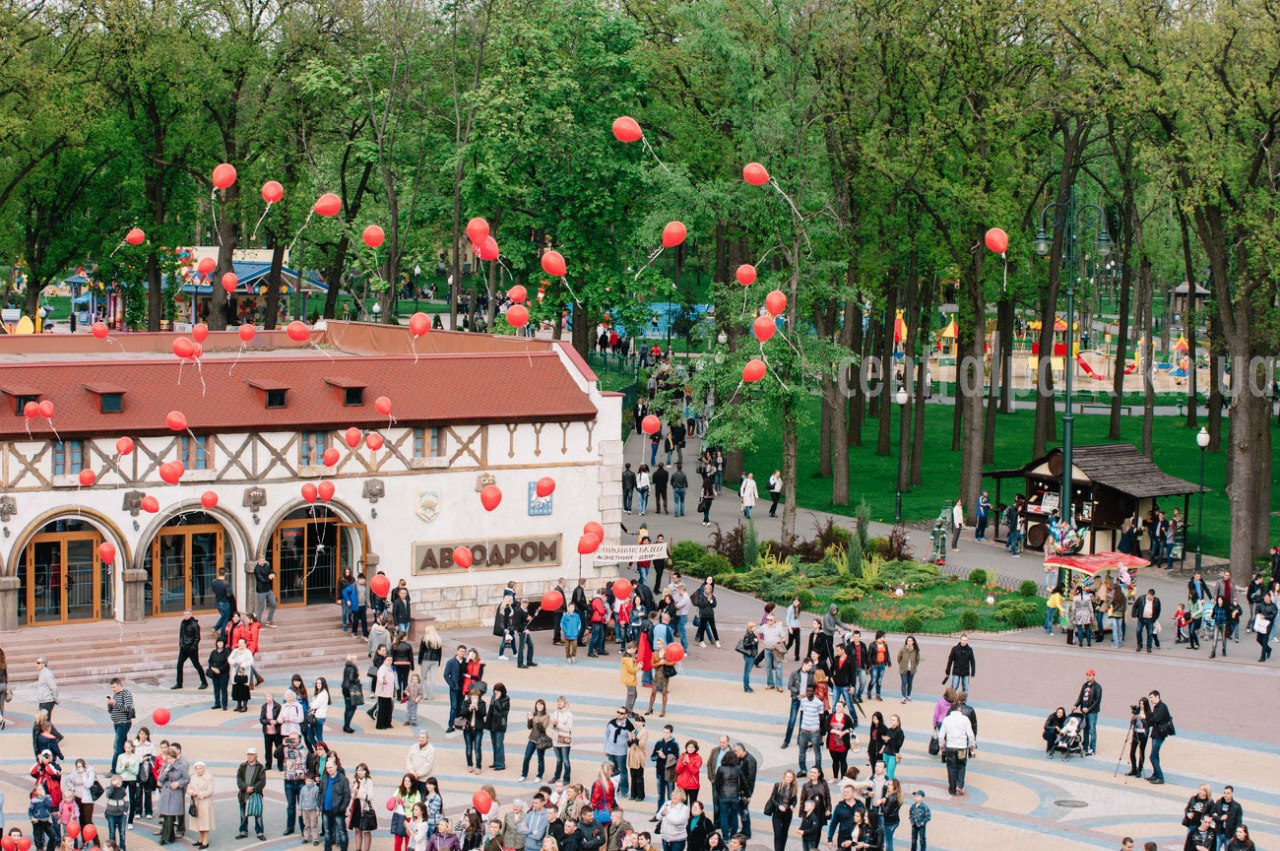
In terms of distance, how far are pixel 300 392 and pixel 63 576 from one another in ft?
19.5

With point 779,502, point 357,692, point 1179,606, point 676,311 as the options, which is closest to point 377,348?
point 779,502

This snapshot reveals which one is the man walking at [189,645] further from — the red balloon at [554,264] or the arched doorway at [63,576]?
the red balloon at [554,264]

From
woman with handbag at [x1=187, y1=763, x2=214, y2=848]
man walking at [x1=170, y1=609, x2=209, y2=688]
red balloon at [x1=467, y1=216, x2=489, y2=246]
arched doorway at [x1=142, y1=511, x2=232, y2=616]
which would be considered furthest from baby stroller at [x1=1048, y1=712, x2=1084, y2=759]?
arched doorway at [x1=142, y1=511, x2=232, y2=616]

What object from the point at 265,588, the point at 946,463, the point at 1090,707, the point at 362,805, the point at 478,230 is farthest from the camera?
the point at 946,463

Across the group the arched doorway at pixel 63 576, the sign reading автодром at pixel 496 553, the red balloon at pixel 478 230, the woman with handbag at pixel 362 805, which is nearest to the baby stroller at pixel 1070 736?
the woman with handbag at pixel 362 805

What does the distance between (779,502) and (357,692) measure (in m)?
24.5

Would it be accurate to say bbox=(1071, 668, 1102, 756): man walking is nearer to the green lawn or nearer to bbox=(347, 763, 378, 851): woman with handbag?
bbox=(347, 763, 378, 851): woman with handbag

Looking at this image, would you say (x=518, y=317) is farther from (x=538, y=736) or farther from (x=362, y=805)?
(x=362, y=805)

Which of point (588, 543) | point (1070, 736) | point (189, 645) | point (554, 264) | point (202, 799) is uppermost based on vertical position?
point (554, 264)

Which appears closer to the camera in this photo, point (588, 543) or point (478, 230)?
point (478, 230)

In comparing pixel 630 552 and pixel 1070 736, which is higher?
pixel 630 552

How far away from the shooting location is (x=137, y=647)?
36.5 meters

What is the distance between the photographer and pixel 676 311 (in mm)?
85875

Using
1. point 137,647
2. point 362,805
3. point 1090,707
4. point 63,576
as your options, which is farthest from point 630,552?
point 362,805
